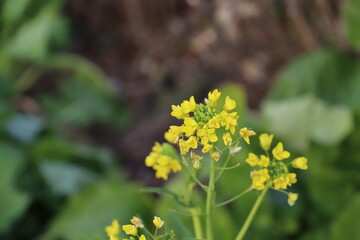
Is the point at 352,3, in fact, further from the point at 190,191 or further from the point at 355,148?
the point at 190,191

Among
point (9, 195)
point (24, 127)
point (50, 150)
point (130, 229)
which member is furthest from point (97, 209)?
point (130, 229)

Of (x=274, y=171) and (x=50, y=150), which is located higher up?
(x=50, y=150)

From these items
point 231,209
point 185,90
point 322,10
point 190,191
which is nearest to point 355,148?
point 231,209

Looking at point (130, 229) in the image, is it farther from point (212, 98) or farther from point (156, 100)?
point (156, 100)

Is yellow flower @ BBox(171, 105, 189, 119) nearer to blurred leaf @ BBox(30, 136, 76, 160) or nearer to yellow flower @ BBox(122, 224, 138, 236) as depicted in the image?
yellow flower @ BBox(122, 224, 138, 236)

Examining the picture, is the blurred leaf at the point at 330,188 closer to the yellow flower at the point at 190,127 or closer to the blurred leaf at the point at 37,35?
the yellow flower at the point at 190,127

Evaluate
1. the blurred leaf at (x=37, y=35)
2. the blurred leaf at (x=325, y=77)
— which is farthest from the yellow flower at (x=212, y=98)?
the blurred leaf at (x=37, y=35)
